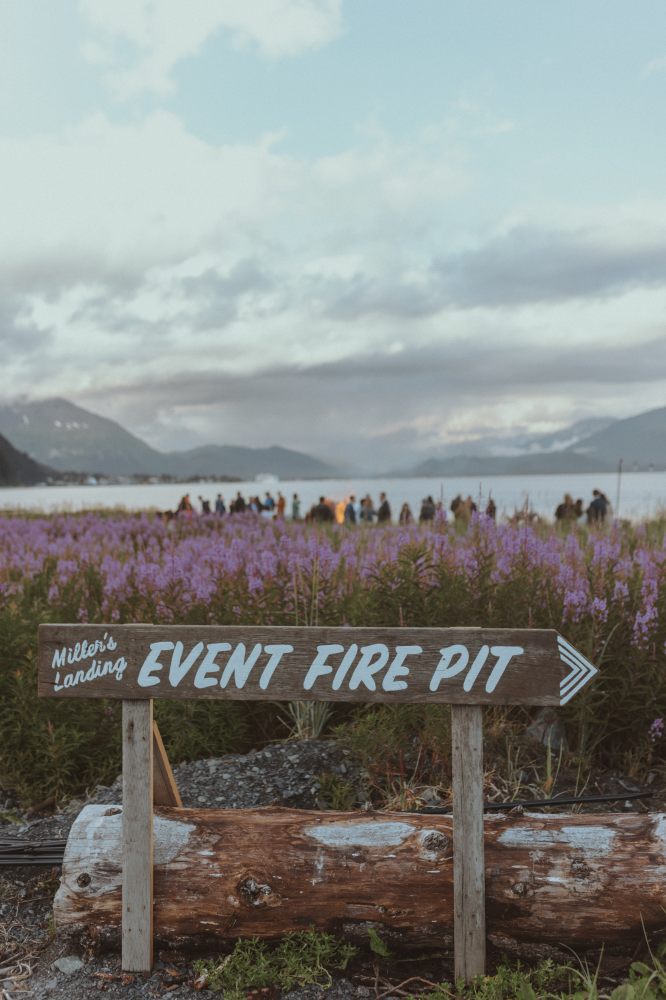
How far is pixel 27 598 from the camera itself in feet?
24.0

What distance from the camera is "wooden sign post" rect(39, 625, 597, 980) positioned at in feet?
10.7

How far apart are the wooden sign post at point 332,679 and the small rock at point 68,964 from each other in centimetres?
26

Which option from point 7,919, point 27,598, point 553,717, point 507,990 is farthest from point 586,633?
point 27,598

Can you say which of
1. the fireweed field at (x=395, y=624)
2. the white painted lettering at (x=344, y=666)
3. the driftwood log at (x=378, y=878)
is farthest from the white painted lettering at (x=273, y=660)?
the fireweed field at (x=395, y=624)

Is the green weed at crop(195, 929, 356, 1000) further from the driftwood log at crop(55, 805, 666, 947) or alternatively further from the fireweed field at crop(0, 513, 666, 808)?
the fireweed field at crop(0, 513, 666, 808)

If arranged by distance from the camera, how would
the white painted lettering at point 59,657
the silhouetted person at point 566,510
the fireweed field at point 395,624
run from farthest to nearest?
the silhouetted person at point 566,510 < the fireweed field at point 395,624 < the white painted lettering at point 59,657

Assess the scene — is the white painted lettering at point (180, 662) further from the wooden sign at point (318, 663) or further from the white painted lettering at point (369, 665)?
the white painted lettering at point (369, 665)

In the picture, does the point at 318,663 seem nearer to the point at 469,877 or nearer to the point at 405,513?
the point at 469,877

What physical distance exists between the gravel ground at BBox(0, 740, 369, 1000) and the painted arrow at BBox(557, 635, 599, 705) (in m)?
1.53

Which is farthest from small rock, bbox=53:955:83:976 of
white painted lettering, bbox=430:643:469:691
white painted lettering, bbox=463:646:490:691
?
white painted lettering, bbox=463:646:490:691

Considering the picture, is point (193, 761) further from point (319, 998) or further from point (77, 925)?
Answer: point (319, 998)

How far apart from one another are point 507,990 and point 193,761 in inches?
106

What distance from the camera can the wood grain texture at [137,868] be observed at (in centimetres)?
335

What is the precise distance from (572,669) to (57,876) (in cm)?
304
